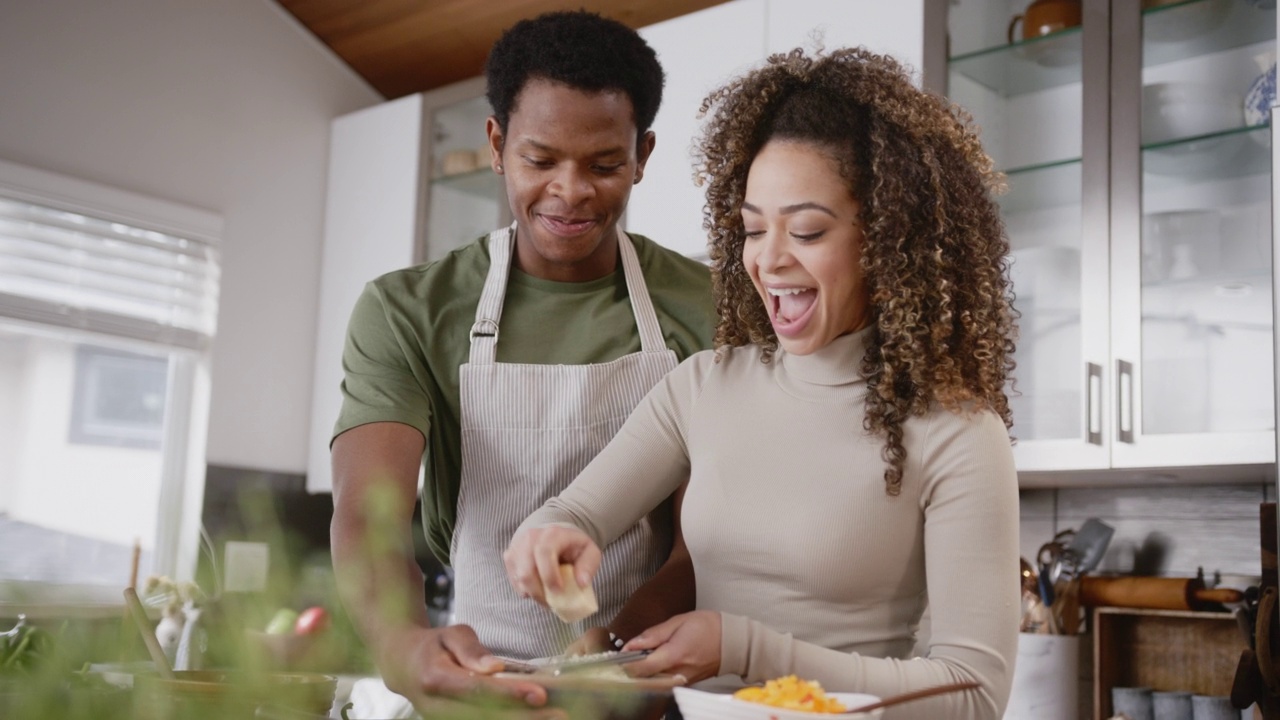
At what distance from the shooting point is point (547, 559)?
1.04 m

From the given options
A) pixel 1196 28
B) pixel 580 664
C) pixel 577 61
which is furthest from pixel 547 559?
pixel 1196 28

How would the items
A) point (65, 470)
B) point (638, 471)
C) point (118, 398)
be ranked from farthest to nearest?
point (118, 398), point (65, 470), point (638, 471)

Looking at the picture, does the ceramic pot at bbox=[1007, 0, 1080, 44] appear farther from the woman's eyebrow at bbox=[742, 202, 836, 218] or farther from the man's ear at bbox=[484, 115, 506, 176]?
the woman's eyebrow at bbox=[742, 202, 836, 218]

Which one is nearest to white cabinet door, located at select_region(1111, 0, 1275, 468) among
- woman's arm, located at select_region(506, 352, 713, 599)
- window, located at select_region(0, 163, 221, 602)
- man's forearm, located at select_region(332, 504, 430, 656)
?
woman's arm, located at select_region(506, 352, 713, 599)

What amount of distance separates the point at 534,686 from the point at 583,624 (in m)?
→ 0.68

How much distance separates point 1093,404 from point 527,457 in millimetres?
1418

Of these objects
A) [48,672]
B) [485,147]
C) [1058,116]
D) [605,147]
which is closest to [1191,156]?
[1058,116]

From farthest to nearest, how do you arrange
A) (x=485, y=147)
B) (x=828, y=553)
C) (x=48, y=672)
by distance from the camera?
(x=485, y=147), (x=828, y=553), (x=48, y=672)

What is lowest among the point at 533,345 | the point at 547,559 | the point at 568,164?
the point at 547,559

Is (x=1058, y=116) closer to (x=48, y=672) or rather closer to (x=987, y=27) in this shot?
(x=987, y=27)

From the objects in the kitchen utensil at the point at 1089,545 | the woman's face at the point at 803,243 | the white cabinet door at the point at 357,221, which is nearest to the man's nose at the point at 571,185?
the woman's face at the point at 803,243

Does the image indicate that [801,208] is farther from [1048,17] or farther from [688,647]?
[1048,17]

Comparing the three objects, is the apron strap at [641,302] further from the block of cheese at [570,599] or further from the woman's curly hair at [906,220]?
the block of cheese at [570,599]

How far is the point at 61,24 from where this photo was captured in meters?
3.43
